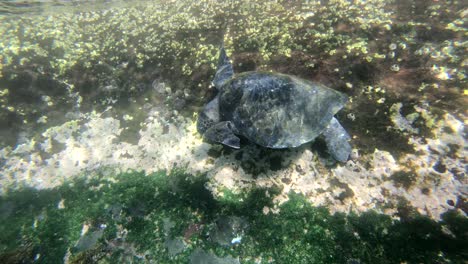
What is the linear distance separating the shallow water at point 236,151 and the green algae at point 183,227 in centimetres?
2

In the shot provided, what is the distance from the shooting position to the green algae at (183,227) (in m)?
3.74

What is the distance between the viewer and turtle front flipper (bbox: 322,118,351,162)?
14.7 ft

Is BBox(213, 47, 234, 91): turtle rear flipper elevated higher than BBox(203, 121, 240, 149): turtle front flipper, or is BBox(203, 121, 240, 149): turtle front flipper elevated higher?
BBox(213, 47, 234, 91): turtle rear flipper

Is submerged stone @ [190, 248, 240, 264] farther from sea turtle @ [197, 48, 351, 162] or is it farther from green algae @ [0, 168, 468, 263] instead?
sea turtle @ [197, 48, 351, 162]

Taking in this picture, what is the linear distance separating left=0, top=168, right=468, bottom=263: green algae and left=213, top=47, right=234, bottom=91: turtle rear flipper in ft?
6.99

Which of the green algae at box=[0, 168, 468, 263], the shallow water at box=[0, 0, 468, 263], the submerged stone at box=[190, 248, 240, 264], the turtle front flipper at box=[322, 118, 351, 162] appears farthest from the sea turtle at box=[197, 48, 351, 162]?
the submerged stone at box=[190, 248, 240, 264]

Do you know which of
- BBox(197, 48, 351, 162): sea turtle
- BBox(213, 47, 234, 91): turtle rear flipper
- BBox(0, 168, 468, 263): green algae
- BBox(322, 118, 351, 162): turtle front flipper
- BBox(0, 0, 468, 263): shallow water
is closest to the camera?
BBox(0, 168, 468, 263): green algae

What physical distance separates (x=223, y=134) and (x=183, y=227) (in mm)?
1919

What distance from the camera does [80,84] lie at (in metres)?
6.99

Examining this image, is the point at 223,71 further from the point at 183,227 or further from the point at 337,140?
the point at 183,227

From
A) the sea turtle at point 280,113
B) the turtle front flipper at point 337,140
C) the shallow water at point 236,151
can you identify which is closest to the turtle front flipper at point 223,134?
the sea turtle at point 280,113

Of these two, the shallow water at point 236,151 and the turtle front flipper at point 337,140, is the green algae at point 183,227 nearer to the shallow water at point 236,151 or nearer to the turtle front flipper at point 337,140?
the shallow water at point 236,151

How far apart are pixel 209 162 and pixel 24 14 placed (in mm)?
13742

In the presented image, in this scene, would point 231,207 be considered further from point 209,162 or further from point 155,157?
point 155,157
